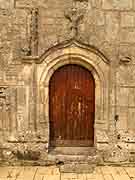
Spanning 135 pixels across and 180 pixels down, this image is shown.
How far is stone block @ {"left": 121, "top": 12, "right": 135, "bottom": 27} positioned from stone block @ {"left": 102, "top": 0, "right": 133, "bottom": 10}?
14 cm

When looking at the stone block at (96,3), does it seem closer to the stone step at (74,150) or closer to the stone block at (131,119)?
the stone block at (131,119)

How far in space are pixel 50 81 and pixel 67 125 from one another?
1087 millimetres

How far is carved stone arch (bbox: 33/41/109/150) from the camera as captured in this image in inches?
312

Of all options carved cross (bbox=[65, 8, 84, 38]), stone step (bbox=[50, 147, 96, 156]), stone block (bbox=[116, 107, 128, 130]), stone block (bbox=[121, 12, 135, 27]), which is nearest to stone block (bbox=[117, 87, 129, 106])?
stone block (bbox=[116, 107, 128, 130])

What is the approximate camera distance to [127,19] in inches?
311

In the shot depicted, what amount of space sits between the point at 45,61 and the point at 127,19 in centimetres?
204

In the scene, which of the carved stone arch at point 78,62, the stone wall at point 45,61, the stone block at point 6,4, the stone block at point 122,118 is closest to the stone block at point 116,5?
the stone wall at point 45,61

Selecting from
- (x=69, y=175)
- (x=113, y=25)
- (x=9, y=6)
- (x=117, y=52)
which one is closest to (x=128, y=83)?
(x=117, y=52)

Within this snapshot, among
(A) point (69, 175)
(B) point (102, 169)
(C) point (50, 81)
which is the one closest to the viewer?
(A) point (69, 175)

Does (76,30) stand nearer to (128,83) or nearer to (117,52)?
(117,52)

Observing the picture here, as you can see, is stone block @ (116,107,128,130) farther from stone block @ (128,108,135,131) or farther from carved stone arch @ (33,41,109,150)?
carved stone arch @ (33,41,109,150)

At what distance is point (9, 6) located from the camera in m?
7.91

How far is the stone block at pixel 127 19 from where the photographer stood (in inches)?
311

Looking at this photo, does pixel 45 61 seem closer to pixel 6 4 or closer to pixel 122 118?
pixel 6 4
